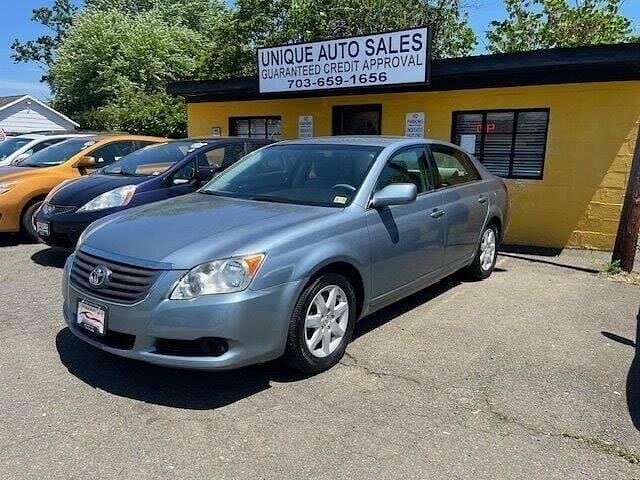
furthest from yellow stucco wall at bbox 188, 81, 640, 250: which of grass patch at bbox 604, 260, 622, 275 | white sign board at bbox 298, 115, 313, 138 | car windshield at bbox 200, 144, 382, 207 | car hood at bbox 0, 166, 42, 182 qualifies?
car hood at bbox 0, 166, 42, 182

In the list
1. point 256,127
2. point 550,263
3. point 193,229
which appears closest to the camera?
point 193,229

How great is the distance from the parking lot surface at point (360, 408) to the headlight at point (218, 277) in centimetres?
71

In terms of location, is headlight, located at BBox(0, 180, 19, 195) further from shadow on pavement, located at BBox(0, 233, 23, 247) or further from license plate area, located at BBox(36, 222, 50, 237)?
license plate area, located at BBox(36, 222, 50, 237)

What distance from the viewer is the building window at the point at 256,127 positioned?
427 inches

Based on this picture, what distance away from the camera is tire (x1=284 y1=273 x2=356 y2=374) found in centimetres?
346

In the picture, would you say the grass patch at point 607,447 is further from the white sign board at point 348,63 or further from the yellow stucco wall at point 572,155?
the white sign board at point 348,63

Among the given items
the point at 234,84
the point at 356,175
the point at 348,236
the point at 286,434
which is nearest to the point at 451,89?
the point at 234,84

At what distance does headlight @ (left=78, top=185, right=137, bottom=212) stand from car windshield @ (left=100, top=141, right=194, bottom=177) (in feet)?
1.94

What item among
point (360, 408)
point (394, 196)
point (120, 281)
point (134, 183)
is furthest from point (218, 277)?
point (134, 183)

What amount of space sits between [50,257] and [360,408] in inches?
206

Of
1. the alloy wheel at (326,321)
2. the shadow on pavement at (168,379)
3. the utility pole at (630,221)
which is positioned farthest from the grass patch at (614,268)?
the shadow on pavement at (168,379)

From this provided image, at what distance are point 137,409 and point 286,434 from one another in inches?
35.9

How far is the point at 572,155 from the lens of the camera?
312 inches

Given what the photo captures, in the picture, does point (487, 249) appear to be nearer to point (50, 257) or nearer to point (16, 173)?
point (50, 257)
